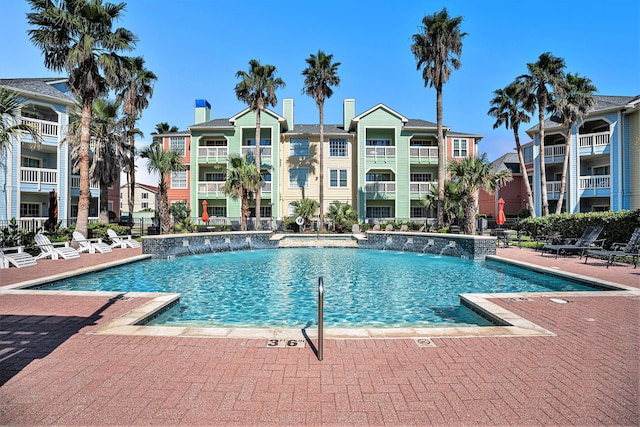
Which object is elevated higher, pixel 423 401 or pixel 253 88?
pixel 253 88

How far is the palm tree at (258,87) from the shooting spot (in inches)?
1038

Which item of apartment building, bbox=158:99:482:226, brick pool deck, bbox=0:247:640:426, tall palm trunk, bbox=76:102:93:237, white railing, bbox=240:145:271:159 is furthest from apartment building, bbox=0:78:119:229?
brick pool deck, bbox=0:247:640:426

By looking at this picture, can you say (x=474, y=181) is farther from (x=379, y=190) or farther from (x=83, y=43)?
(x=83, y=43)

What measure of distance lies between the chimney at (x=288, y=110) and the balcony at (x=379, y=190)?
10093 mm

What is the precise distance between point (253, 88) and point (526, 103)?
2116 centimetres

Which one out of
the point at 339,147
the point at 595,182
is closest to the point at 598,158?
the point at 595,182

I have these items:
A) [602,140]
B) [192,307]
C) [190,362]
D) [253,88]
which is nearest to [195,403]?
[190,362]

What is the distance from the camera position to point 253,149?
3158 cm

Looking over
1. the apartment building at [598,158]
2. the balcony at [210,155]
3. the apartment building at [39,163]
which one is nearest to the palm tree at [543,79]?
the apartment building at [598,158]

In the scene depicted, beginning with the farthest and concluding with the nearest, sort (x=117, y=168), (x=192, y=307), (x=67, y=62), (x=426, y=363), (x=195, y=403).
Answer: (x=117, y=168), (x=67, y=62), (x=192, y=307), (x=426, y=363), (x=195, y=403)

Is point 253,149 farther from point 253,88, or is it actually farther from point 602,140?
point 602,140

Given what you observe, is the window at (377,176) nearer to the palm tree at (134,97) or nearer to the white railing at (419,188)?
the white railing at (419,188)

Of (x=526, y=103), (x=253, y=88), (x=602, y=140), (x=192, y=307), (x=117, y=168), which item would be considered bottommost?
(x=192, y=307)

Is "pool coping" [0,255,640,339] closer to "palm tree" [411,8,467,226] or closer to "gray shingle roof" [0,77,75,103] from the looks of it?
"palm tree" [411,8,467,226]
